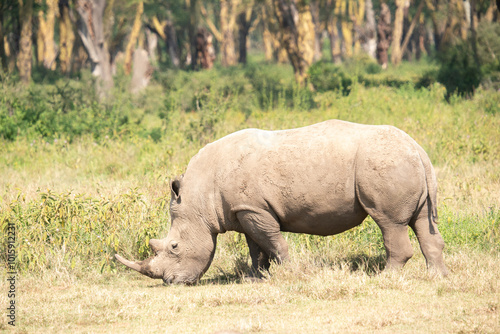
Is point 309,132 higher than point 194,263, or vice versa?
point 309,132

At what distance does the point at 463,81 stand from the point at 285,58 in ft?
77.0

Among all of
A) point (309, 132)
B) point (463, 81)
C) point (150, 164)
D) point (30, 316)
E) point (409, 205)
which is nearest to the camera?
point (30, 316)

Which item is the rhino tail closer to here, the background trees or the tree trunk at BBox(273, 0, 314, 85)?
the background trees

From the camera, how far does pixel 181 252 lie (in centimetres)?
626

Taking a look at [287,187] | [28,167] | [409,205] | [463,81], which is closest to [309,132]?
[287,187]

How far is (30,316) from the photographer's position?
17.3ft

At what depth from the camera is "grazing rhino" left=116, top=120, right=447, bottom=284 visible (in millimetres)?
5641

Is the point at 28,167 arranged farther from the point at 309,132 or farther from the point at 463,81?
the point at 463,81

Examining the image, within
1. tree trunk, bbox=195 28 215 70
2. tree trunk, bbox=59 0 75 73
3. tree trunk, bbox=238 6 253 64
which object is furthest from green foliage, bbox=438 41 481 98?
tree trunk, bbox=238 6 253 64

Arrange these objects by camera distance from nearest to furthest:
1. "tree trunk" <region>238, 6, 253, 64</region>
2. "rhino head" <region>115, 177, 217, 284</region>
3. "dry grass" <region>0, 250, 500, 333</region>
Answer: "dry grass" <region>0, 250, 500, 333</region> → "rhino head" <region>115, 177, 217, 284</region> → "tree trunk" <region>238, 6, 253, 64</region>

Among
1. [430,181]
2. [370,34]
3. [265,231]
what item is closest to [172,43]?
[370,34]

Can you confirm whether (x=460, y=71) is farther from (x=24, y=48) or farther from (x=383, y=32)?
(x=24, y=48)

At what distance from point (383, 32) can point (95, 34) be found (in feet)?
55.9

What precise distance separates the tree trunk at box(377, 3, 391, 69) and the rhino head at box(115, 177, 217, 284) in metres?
26.0
